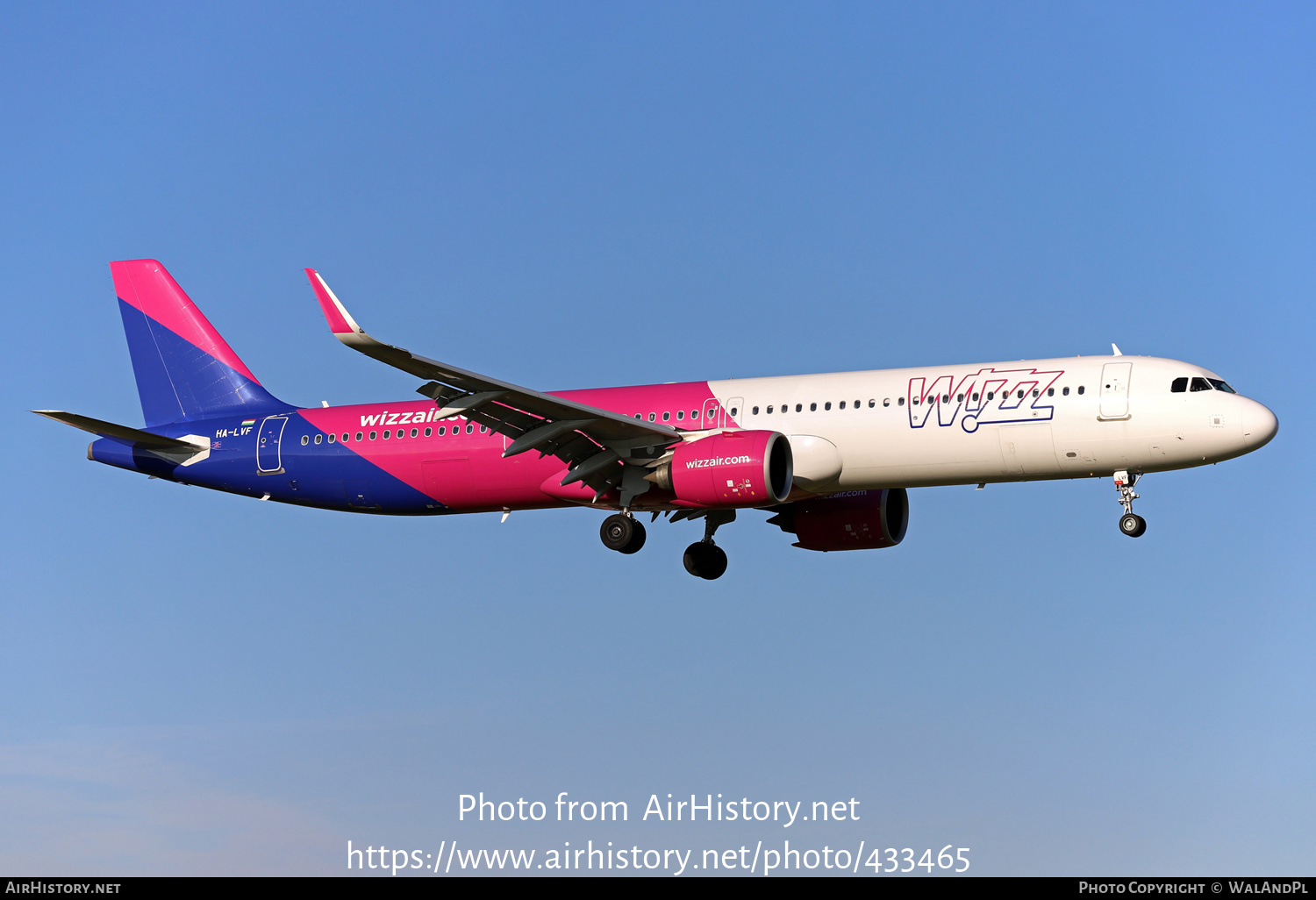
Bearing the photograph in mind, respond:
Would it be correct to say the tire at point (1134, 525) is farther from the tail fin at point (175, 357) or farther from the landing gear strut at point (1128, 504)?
the tail fin at point (175, 357)

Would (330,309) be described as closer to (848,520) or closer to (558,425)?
(558,425)

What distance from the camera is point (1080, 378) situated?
35500mm

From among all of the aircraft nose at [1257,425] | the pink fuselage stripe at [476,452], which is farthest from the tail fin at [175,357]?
the aircraft nose at [1257,425]

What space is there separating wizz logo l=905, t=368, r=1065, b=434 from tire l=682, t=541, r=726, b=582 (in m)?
8.72

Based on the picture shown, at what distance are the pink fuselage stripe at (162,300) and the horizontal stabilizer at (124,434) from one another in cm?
365

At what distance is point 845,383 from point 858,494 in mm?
5379

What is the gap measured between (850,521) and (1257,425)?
37.3 feet

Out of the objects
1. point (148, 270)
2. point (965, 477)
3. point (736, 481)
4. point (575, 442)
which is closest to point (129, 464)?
point (148, 270)

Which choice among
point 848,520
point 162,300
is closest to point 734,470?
point 848,520

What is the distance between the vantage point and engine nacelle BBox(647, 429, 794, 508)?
3581cm

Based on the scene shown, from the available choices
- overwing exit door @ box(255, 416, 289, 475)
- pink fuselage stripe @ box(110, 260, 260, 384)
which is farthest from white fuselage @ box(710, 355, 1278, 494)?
pink fuselage stripe @ box(110, 260, 260, 384)

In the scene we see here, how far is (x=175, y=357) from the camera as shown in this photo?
45.7 metres

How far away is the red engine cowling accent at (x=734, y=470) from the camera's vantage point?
117ft
